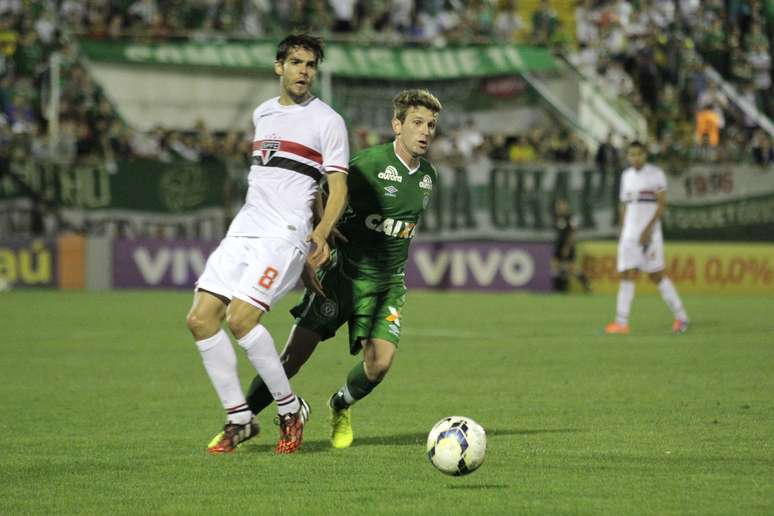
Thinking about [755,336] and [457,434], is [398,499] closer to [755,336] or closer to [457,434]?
[457,434]

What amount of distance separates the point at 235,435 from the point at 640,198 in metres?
11.5

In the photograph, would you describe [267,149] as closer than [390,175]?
Yes

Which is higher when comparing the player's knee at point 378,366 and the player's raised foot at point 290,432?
the player's knee at point 378,366

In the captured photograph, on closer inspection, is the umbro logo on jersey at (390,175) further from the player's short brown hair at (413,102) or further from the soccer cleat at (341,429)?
the soccer cleat at (341,429)

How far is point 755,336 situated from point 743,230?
10902 millimetres

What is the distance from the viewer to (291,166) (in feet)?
27.7

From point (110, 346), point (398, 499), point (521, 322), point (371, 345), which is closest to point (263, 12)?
point (521, 322)

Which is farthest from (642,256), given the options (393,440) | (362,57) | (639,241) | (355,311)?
(362,57)

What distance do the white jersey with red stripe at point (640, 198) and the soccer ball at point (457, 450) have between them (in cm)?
1193

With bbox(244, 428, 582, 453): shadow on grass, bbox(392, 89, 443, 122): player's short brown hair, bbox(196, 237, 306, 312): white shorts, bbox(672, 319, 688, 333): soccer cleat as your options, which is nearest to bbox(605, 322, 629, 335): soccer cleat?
bbox(672, 319, 688, 333): soccer cleat

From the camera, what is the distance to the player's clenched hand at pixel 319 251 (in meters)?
8.25

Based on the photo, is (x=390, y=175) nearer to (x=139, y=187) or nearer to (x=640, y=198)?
(x=640, y=198)

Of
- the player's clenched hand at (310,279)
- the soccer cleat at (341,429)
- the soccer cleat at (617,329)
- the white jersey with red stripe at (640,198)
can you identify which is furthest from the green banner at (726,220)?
the player's clenched hand at (310,279)

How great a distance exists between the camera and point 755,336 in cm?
1784
